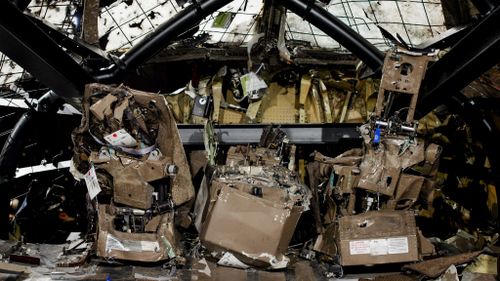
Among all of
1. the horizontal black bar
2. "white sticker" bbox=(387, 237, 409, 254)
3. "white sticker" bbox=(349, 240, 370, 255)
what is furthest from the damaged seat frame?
"white sticker" bbox=(349, 240, 370, 255)

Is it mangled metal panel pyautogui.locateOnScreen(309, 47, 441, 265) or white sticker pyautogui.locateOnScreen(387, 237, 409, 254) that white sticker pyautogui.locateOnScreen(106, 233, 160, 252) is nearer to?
mangled metal panel pyautogui.locateOnScreen(309, 47, 441, 265)

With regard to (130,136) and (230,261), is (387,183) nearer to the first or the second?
(230,261)

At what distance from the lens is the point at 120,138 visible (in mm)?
3096

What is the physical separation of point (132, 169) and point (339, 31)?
1.66m

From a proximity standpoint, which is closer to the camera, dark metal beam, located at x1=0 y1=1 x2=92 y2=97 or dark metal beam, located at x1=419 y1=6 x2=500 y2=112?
dark metal beam, located at x1=0 y1=1 x2=92 y2=97

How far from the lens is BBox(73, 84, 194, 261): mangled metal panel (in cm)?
310

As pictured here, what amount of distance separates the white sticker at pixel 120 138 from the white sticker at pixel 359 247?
5.03 feet

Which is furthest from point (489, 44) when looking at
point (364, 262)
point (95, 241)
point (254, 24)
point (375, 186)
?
point (95, 241)

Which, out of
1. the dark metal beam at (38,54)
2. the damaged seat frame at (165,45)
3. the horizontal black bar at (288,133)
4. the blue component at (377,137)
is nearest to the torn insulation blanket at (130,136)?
the dark metal beam at (38,54)

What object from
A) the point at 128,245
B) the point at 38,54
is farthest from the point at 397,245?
the point at 38,54

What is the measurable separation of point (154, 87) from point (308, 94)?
1435 mm

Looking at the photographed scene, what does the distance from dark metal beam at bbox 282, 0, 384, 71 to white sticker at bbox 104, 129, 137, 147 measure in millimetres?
1357

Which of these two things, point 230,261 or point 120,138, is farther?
point 230,261

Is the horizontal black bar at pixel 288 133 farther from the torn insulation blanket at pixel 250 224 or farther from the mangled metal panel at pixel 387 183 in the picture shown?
the torn insulation blanket at pixel 250 224
